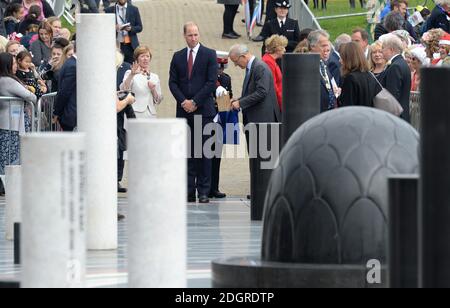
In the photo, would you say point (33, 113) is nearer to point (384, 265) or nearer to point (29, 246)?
point (384, 265)

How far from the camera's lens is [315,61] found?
13641 millimetres

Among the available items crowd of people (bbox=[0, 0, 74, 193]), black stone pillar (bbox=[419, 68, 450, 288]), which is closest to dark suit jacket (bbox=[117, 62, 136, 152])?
crowd of people (bbox=[0, 0, 74, 193])

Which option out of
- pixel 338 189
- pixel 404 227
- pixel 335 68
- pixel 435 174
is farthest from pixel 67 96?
pixel 435 174

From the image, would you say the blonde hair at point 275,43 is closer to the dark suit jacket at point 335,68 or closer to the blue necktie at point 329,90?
the dark suit jacket at point 335,68

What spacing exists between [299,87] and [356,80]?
1834mm

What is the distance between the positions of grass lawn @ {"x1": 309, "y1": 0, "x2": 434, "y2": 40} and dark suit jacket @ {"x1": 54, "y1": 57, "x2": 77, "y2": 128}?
16.6m

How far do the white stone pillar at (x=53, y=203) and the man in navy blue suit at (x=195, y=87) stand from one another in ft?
35.7

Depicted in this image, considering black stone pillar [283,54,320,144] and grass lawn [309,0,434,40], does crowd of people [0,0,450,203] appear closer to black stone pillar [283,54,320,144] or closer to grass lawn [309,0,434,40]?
black stone pillar [283,54,320,144]

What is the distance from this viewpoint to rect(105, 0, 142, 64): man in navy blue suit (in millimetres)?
27891

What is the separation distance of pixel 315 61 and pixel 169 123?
6386mm

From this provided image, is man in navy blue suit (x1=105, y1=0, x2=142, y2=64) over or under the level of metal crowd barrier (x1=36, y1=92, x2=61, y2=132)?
over

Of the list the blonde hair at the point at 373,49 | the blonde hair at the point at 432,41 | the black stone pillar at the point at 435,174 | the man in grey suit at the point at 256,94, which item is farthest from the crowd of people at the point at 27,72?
the black stone pillar at the point at 435,174

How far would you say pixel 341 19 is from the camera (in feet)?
120

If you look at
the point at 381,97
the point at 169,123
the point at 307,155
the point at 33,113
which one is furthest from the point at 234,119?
the point at 169,123
